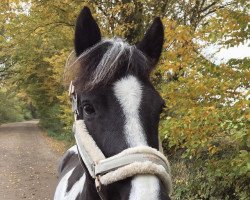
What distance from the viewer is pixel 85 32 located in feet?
7.52

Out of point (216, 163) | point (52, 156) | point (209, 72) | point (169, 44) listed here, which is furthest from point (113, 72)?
point (52, 156)

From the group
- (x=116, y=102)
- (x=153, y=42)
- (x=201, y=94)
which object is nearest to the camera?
(x=116, y=102)

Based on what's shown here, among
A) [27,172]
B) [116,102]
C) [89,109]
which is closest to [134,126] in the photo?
[116,102]

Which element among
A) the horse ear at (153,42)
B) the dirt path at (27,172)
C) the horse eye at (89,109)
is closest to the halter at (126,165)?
the horse eye at (89,109)

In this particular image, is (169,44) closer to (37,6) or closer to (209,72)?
(209,72)

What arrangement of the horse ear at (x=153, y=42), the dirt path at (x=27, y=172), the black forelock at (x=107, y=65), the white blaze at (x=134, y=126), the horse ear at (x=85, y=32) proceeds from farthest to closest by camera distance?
1. the dirt path at (x=27, y=172)
2. the horse ear at (x=153, y=42)
3. the horse ear at (x=85, y=32)
4. the black forelock at (x=107, y=65)
5. the white blaze at (x=134, y=126)

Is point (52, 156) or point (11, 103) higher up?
point (52, 156)

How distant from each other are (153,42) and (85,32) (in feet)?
1.69

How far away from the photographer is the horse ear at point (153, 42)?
2.51 metres

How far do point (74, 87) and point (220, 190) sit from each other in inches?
144

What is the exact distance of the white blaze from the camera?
165cm

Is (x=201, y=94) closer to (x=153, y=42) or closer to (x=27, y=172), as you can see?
(x=153, y=42)

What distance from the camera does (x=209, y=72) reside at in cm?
398

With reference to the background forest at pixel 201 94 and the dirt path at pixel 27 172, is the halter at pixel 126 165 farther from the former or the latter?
the dirt path at pixel 27 172
